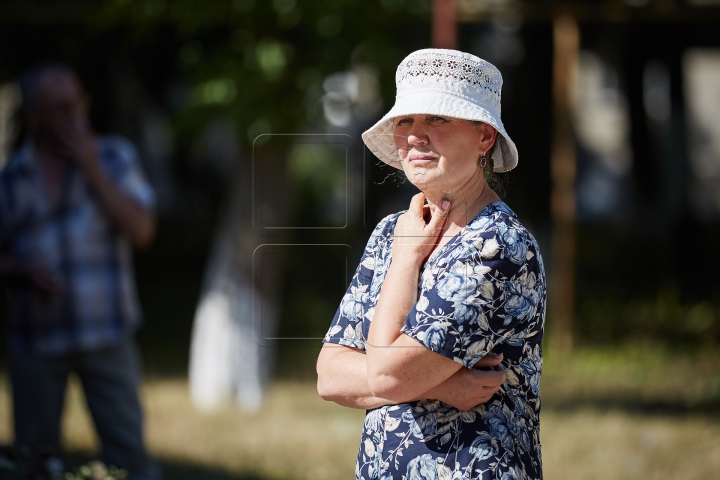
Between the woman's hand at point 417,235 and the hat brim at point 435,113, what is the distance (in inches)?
6.2

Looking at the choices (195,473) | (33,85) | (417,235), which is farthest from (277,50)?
(417,235)

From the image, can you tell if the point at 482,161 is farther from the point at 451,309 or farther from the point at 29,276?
the point at 29,276

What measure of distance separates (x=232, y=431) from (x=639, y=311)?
5377 millimetres

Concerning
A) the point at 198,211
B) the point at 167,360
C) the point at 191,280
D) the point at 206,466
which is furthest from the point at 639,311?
the point at 198,211

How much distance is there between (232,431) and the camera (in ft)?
20.3

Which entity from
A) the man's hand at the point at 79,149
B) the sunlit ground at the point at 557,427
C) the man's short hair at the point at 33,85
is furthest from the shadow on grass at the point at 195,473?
the man's short hair at the point at 33,85

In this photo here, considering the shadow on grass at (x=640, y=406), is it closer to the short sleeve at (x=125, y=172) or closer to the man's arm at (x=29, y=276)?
the short sleeve at (x=125, y=172)

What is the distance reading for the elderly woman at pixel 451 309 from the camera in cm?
190

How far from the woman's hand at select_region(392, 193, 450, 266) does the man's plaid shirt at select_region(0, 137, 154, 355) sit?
2138 millimetres

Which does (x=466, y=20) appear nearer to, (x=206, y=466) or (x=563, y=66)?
(x=563, y=66)

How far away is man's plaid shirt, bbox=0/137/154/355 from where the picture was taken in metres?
3.71

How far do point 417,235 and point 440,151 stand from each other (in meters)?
0.20

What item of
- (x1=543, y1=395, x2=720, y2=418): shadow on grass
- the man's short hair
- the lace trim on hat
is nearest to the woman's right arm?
the lace trim on hat

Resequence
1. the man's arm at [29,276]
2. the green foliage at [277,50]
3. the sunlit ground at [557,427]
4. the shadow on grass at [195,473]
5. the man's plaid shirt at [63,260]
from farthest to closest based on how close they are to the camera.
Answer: the green foliage at [277,50]
the sunlit ground at [557,427]
the shadow on grass at [195,473]
the man's plaid shirt at [63,260]
the man's arm at [29,276]
